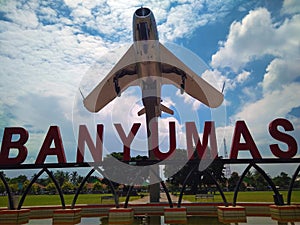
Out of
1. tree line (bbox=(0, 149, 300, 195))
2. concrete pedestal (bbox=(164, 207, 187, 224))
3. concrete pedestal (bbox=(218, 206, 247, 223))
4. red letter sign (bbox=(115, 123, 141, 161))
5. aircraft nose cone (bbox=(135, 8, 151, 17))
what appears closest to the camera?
concrete pedestal (bbox=(218, 206, 247, 223))

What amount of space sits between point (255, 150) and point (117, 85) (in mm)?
19178

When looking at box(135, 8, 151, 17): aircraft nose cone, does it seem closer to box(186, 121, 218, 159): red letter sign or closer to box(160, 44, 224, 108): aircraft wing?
box(160, 44, 224, 108): aircraft wing

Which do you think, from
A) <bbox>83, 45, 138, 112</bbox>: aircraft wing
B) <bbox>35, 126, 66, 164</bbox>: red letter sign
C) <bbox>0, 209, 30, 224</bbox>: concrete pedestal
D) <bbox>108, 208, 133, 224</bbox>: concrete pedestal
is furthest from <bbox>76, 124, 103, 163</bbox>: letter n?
<bbox>83, 45, 138, 112</bbox>: aircraft wing

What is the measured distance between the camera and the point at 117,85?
3241cm

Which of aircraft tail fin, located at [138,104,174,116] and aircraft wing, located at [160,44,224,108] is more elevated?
aircraft wing, located at [160,44,224,108]

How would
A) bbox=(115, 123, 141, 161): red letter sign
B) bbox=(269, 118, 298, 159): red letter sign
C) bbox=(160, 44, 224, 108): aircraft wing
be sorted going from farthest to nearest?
bbox=(160, 44, 224, 108): aircraft wing, bbox=(115, 123, 141, 161): red letter sign, bbox=(269, 118, 298, 159): red letter sign

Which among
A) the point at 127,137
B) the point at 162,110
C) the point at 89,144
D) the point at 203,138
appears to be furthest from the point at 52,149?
the point at 162,110

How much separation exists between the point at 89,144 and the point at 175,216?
7388 mm

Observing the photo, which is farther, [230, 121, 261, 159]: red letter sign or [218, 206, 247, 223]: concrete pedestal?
[230, 121, 261, 159]: red letter sign

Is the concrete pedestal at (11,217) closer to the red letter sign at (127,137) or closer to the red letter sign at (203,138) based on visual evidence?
the red letter sign at (127,137)

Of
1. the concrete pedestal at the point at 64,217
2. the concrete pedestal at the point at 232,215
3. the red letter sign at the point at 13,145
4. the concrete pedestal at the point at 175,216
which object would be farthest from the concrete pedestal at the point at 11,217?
the concrete pedestal at the point at 232,215

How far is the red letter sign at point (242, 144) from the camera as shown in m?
17.5

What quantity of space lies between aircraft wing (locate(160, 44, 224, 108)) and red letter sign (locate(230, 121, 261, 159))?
45.8 ft

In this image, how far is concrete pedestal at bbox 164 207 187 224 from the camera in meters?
15.5
